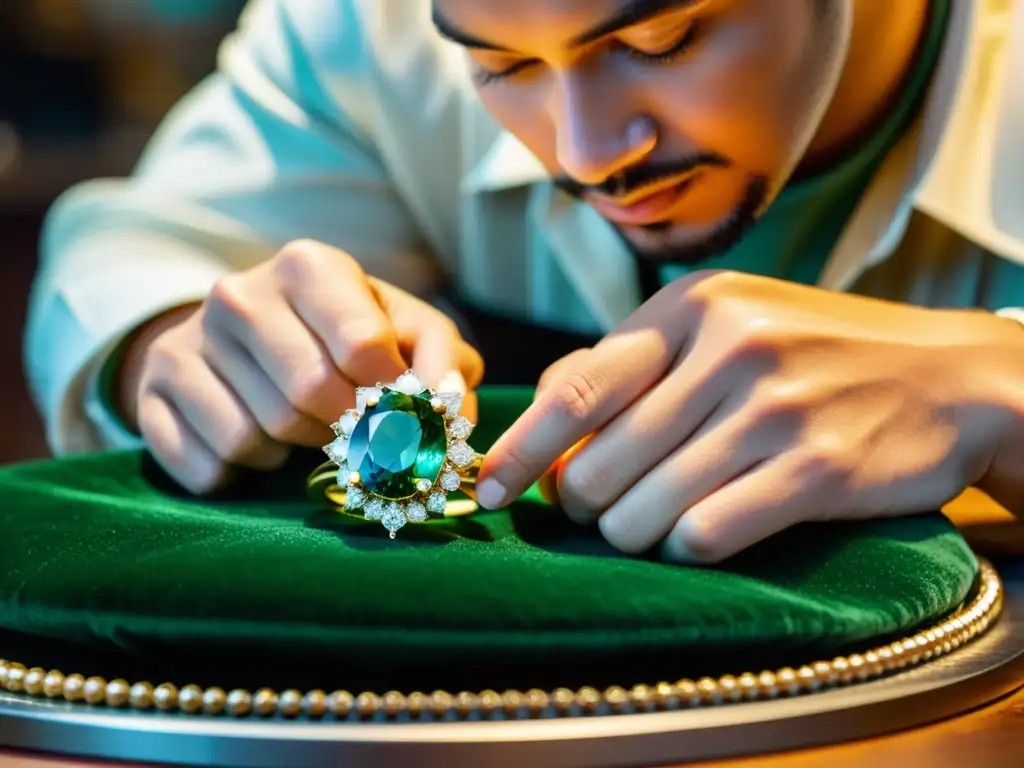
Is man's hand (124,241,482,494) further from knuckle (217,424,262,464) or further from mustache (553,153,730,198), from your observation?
mustache (553,153,730,198)

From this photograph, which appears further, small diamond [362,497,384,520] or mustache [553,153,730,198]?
mustache [553,153,730,198]

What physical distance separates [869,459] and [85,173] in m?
2.08

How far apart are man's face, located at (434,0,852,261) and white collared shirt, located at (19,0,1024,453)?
5.6 inches

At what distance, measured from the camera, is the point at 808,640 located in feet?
1.39

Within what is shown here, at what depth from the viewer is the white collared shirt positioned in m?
0.77

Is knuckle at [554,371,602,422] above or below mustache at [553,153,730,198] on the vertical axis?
below

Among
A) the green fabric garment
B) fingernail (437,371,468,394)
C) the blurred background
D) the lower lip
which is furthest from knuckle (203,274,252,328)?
the blurred background

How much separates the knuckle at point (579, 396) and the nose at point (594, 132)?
16 centimetres

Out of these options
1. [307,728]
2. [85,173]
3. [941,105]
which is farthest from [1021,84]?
[85,173]

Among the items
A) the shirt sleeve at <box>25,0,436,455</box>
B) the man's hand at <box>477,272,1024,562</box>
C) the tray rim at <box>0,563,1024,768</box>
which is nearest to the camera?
the tray rim at <box>0,563,1024,768</box>

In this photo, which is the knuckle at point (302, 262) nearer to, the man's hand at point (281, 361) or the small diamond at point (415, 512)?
the man's hand at point (281, 361)

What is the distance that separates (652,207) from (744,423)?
22cm

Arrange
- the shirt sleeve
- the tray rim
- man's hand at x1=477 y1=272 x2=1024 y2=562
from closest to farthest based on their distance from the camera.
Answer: the tray rim, man's hand at x1=477 y1=272 x2=1024 y2=562, the shirt sleeve

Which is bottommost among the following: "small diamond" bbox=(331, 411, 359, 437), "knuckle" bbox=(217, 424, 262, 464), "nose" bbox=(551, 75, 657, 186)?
"knuckle" bbox=(217, 424, 262, 464)
